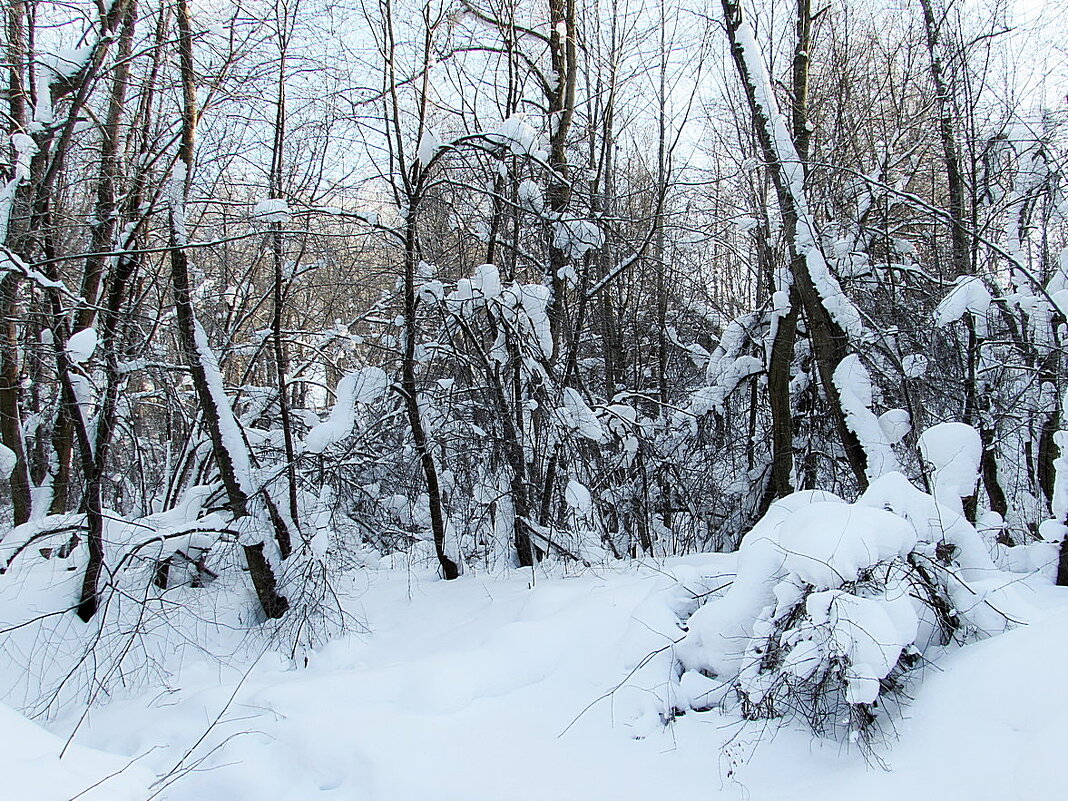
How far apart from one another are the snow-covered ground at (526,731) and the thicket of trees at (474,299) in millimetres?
1182

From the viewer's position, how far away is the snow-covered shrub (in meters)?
2.62

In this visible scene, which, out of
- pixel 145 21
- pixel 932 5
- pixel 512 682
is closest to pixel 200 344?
pixel 145 21

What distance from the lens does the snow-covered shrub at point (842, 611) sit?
8.60 ft

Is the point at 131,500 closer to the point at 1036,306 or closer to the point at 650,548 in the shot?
the point at 650,548

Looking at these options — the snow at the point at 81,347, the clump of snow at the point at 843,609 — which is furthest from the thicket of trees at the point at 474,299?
the clump of snow at the point at 843,609

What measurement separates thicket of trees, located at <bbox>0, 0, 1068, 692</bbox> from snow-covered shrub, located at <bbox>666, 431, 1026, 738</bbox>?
1548 millimetres

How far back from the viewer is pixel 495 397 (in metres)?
5.96

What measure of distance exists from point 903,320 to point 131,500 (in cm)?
748

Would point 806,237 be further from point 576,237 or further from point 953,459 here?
point 953,459

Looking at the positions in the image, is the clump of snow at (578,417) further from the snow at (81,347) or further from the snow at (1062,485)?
the snow at (81,347)

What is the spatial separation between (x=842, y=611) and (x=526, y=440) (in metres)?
3.93

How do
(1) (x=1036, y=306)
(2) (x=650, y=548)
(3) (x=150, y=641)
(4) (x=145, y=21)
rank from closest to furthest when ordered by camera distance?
(1) (x=1036, y=306) < (3) (x=150, y=641) < (4) (x=145, y=21) < (2) (x=650, y=548)

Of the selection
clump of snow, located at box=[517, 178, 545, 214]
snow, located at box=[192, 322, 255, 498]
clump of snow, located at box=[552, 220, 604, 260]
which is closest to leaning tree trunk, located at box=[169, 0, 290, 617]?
snow, located at box=[192, 322, 255, 498]

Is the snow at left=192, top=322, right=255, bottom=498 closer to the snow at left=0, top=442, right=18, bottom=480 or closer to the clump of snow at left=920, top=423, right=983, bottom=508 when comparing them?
the snow at left=0, top=442, right=18, bottom=480
